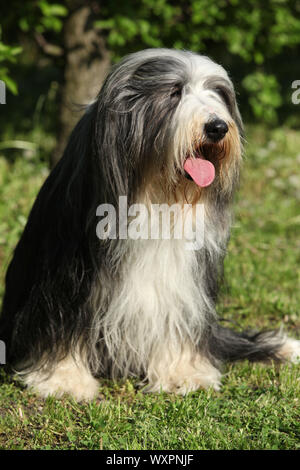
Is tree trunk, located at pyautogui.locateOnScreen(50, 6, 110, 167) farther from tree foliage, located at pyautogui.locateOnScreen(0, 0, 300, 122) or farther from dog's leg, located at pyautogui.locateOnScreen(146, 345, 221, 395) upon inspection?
dog's leg, located at pyautogui.locateOnScreen(146, 345, 221, 395)

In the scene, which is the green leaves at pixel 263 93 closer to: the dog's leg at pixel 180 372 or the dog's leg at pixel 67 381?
the dog's leg at pixel 180 372

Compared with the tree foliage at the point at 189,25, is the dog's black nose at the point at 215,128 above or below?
below

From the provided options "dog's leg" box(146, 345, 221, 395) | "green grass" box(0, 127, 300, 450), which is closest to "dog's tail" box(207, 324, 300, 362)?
"green grass" box(0, 127, 300, 450)

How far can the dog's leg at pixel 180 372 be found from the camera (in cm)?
333

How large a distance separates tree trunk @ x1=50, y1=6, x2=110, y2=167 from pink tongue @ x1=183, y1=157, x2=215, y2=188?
326 cm

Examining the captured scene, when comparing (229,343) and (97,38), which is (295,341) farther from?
(97,38)

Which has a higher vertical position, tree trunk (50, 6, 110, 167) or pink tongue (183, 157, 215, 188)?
tree trunk (50, 6, 110, 167)

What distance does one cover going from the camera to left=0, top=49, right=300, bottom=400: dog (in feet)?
9.41

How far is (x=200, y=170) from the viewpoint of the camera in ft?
9.50

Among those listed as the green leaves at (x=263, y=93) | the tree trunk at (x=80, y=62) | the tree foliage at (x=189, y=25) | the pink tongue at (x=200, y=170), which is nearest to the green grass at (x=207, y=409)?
the pink tongue at (x=200, y=170)

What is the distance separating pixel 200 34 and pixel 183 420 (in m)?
4.29

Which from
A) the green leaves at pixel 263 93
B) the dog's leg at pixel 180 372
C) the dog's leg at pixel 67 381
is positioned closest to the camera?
the dog's leg at pixel 67 381

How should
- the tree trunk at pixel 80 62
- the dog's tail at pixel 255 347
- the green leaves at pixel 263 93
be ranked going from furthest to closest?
the green leaves at pixel 263 93 → the tree trunk at pixel 80 62 → the dog's tail at pixel 255 347

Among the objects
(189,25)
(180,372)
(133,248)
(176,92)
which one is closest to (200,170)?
(176,92)
